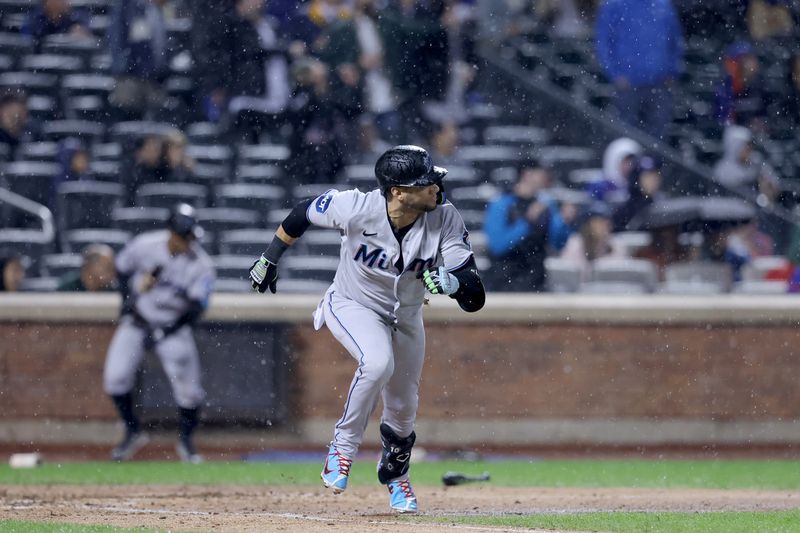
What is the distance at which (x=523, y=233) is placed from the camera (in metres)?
12.1

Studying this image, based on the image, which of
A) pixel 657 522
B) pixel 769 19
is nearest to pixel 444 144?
pixel 769 19

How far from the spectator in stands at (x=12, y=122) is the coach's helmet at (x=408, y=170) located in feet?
24.3

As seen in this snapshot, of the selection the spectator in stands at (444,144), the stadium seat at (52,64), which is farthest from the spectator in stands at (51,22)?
the spectator in stands at (444,144)

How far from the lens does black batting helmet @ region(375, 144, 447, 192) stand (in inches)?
274

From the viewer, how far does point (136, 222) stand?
13.2 metres

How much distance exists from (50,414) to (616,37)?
5.93 meters

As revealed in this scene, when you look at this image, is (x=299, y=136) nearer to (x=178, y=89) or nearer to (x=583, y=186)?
(x=178, y=89)

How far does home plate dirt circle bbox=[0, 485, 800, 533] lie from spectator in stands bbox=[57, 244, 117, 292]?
10.8 ft

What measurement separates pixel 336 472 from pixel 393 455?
1.63ft

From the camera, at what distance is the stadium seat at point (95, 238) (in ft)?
42.9

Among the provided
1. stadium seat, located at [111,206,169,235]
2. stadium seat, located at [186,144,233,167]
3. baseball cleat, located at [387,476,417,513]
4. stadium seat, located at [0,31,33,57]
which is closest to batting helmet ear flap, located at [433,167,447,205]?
baseball cleat, located at [387,476,417,513]

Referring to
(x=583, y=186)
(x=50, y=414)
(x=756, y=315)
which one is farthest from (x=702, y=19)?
(x=50, y=414)

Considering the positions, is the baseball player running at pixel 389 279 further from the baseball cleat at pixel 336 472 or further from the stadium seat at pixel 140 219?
the stadium seat at pixel 140 219

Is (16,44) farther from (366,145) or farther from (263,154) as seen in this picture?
(366,145)
